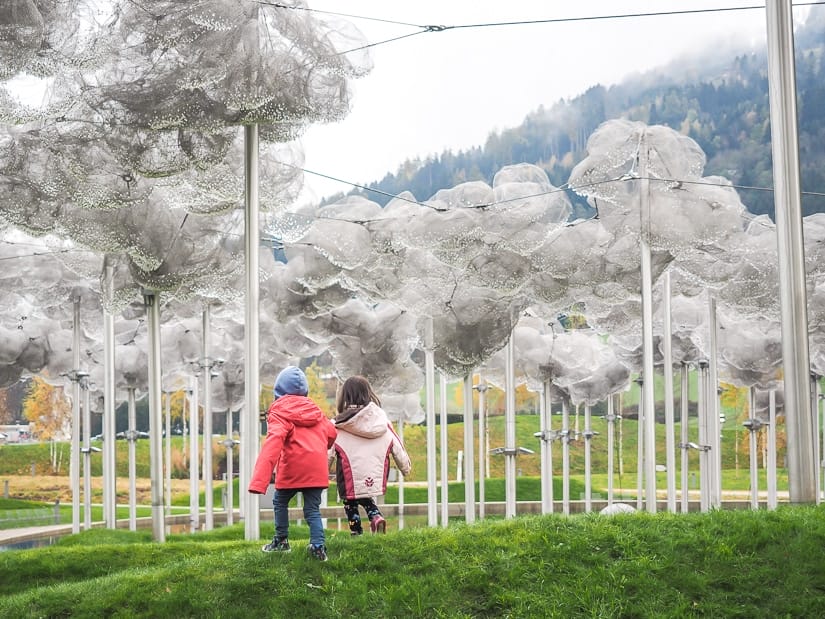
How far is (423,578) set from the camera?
23.7 ft

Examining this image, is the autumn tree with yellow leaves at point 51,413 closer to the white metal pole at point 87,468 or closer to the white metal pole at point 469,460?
the white metal pole at point 87,468

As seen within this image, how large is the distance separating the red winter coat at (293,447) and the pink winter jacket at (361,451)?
70cm

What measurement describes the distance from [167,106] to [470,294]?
7.85 metres

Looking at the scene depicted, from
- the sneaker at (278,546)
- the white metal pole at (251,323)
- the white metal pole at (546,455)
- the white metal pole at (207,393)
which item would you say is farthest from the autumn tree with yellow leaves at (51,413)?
the sneaker at (278,546)

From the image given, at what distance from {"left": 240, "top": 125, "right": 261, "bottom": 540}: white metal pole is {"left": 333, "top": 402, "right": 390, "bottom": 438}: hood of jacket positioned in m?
2.88

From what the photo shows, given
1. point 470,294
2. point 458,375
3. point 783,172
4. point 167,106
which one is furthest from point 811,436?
point 458,375

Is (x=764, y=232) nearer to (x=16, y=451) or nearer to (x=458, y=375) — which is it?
(x=458, y=375)

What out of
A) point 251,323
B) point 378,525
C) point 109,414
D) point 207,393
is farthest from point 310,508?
point 207,393

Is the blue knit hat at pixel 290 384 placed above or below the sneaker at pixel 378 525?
above

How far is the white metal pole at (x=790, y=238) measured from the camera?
324 inches

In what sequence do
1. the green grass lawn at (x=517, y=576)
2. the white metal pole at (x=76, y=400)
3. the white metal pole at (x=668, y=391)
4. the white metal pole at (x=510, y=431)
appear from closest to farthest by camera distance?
the green grass lawn at (x=517, y=576) → the white metal pole at (x=668, y=391) → the white metal pole at (x=510, y=431) → the white metal pole at (x=76, y=400)

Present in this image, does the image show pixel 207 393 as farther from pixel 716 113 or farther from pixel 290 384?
pixel 716 113

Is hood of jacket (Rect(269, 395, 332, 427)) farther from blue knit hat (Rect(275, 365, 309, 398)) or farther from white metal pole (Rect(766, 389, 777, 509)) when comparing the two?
white metal pole (Rect(766, 389, 777, 509))

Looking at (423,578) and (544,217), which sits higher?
(544,217)
